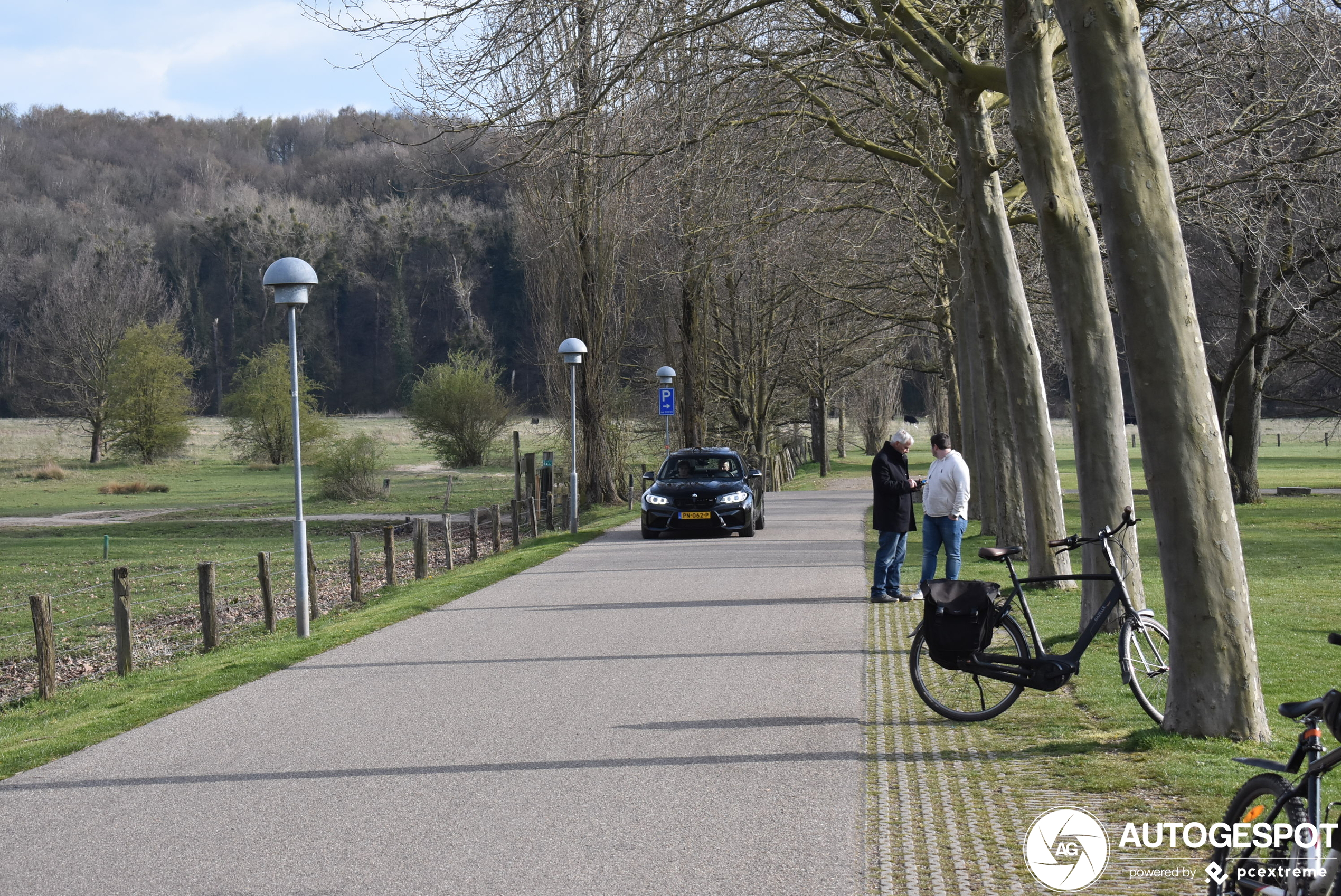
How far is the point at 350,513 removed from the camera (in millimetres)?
38844

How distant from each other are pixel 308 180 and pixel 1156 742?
12196 cm

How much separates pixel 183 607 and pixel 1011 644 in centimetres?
1462

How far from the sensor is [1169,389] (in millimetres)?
6633

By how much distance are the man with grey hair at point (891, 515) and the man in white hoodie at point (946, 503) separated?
44cm

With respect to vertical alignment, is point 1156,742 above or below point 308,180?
below

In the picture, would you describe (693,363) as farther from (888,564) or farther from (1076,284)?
(1076,284)

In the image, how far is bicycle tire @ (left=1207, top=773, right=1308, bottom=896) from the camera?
3.74 m

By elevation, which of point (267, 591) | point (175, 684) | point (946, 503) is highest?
point (946, 503)

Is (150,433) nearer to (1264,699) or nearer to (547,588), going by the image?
(547,588)

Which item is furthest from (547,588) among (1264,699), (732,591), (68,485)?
(68,485)

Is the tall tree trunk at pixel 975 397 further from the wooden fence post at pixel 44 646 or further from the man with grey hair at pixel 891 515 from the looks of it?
the wooden fence post at pixel 44 646

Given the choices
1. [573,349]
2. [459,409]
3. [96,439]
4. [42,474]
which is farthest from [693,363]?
[96,439]

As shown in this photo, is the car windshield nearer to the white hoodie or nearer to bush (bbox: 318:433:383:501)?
the white hoodie

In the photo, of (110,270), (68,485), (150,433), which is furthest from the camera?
(110,270)
